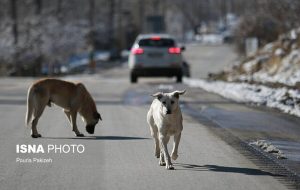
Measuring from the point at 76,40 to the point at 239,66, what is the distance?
43.3m

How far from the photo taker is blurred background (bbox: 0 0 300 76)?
48500mm

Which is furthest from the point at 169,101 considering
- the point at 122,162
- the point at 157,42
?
the point at 157,42

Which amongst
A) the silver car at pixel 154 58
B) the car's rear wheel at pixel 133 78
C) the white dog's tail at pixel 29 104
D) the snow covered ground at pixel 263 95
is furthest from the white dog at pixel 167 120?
the car's rear wheel at pixel 133 78

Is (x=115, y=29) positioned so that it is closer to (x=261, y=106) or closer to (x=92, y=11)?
(x=92, y=11)

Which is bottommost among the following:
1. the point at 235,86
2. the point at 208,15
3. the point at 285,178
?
the point at 208,15

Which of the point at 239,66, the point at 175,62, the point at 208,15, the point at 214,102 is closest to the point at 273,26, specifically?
the point at 239,66

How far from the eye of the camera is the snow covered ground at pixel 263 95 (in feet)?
63.2

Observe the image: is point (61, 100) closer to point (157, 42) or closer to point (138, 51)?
point (138, 51)

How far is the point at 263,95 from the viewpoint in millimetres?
21812

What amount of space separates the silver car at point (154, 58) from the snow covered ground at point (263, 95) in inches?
123

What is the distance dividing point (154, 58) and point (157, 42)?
80cm

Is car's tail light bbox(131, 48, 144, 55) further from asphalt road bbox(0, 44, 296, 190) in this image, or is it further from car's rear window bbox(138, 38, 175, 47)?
asphalt road bbox(0, 44, 296, 190)

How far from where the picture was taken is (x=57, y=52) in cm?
7144

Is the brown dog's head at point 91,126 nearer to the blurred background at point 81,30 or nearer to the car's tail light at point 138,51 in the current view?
the car's tail light at point 138,51
